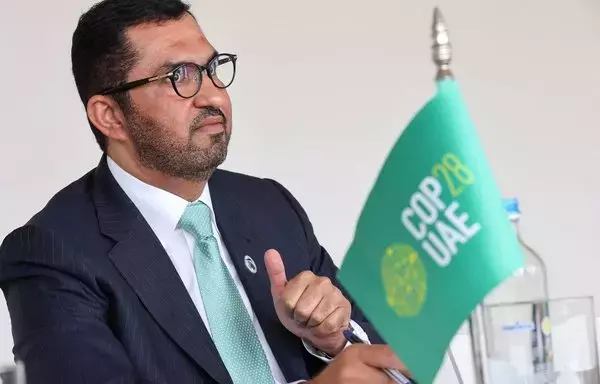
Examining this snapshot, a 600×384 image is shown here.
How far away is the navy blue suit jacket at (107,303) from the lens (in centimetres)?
139

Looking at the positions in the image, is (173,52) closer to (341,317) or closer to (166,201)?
(166,201)

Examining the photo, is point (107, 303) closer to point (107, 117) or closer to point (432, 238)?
point (107, 117)

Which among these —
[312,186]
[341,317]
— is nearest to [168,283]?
[341,317]

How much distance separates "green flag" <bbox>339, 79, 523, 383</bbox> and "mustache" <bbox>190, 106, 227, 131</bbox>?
0.79 metres

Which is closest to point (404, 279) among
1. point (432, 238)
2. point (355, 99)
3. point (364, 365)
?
point (432, 238)

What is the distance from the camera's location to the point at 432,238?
817 mm

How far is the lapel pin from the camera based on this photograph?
167 centimetres

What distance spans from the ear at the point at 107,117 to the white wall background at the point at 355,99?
701 mm

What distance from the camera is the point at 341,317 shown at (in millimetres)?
1407

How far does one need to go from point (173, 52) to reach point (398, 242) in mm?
917

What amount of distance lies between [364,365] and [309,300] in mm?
227

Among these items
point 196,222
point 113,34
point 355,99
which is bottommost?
point 196,222

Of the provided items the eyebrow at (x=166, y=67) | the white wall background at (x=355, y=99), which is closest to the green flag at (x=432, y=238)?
the eyebrow at (x=166, y=67)

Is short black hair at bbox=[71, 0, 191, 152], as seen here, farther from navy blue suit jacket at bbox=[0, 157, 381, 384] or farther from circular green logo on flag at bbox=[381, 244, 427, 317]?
circular green logo on flag at bbox=[381, 244, 427, 317]
